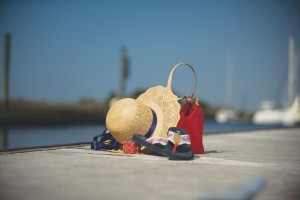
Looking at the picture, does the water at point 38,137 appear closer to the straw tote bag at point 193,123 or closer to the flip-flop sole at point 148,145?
the straw tote bag at point 193,123

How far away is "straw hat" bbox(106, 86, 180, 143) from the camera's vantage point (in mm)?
8961

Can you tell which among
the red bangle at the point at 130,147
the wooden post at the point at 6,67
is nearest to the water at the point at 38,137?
the wooden post at the point at 6,67

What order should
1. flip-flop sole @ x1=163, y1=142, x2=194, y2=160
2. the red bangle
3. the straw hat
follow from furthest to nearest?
the straw hat < the red bangle < flip-flop sole @ x1=163, y1=142, x2=194, y2=160

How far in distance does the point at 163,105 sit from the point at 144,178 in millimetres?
4738

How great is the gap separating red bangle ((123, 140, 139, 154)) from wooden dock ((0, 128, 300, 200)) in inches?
32.8

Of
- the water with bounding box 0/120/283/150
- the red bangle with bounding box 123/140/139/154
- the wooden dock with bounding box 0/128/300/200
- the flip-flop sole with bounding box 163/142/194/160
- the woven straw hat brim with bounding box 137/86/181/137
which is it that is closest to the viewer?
the wooden dock with bounding box 0/128/300/200

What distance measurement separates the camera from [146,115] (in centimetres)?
923

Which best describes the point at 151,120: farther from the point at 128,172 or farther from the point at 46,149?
the point at 128,172

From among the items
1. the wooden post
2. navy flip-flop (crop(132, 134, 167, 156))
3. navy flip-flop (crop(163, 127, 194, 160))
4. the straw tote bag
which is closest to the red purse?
the straw tote bag

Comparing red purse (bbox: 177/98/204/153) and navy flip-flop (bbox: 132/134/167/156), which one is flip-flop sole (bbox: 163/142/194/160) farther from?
red purse (bbox: 177/98/204/153)

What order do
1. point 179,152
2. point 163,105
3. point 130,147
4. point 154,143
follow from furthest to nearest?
point 163,105, point 130,147, point 154,143, point 179,152

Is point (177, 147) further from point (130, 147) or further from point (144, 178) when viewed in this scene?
point (144, 178)

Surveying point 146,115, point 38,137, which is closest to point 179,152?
point 146,115

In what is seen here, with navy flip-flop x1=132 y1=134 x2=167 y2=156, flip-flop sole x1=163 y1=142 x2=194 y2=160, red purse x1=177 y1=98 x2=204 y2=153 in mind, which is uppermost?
red purse x1=177 y1=98 x2=204 y2=153
